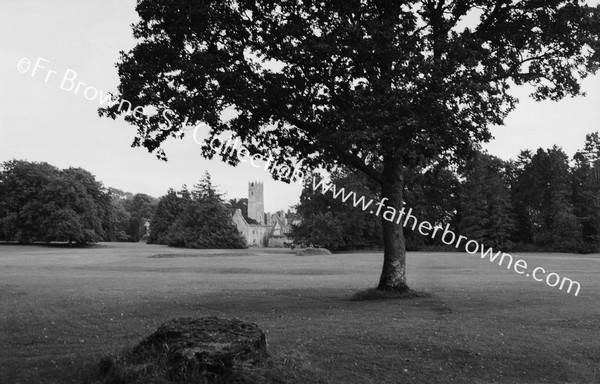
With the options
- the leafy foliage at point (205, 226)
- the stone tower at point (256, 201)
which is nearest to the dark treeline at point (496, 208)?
the leafy foliage at point (205, 226)

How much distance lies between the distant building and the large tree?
7757 cm

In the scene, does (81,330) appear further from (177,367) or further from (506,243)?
(506,243)

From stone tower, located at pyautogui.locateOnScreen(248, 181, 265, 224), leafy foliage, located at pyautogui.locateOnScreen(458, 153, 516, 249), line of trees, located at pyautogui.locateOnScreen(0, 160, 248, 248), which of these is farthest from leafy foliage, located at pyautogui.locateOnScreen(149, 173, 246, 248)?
stone tower, located at pyautogui.locateOnScreen(248, 181, 265, 224)

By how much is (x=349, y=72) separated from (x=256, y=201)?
161 metres

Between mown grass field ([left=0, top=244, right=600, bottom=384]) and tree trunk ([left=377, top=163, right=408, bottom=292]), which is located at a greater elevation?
tree trunk ([left=377, top=163, right=408, bottom=292])

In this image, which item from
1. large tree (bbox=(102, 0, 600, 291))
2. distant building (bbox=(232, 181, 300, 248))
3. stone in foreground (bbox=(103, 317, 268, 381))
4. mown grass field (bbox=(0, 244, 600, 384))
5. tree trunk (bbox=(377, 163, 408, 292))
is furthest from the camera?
distant building (bbox=(232, 181, 300, 248))

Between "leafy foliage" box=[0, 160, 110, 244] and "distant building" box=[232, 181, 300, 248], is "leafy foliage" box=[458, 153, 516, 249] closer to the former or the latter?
"distant building" box=[232, 181, 300, 248]

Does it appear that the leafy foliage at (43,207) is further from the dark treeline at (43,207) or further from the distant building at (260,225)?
the distant building at (260,225)

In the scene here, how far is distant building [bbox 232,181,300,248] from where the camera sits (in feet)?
429

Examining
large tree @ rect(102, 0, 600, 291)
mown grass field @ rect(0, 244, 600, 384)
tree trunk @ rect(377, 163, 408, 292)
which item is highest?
large tree @ rect(102, 0, 600, 291)

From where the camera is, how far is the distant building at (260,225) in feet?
429

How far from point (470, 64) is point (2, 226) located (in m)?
70.3

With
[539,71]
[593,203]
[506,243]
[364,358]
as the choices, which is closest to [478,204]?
[506,243]

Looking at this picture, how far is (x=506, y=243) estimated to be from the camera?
7288 centimetres
